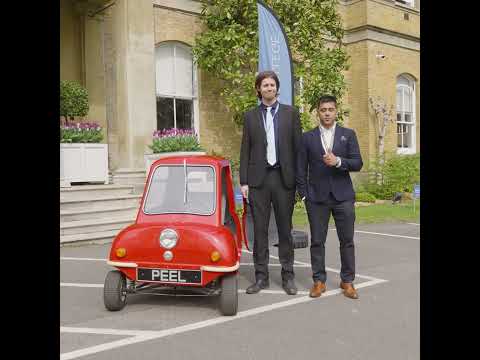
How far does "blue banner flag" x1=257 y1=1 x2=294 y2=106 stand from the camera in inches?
340

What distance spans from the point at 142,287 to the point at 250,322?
4.29ft

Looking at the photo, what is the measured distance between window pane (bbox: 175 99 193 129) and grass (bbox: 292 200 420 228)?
3719mm

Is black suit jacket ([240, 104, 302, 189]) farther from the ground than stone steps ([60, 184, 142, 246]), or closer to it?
farther from the ground

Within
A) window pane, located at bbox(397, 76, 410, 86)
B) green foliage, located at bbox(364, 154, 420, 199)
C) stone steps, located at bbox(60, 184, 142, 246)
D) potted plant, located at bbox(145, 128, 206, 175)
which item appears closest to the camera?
stone steps, located at bbox(60, 184, 142, 246)

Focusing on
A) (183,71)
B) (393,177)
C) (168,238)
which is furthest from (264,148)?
(393,177)

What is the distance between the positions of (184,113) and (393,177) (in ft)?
24.0

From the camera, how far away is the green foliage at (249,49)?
38.6ft

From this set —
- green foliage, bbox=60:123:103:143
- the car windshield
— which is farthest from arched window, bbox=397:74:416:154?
the car windshield

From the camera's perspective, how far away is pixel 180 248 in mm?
4227

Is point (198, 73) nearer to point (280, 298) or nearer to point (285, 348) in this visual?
point (280, 298)

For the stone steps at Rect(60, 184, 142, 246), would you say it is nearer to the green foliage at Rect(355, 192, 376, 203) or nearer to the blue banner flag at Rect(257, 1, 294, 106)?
the blue banner flag at Rect(257, 1, 294, 106)

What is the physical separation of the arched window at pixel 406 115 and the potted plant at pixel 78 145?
1252 centimetres

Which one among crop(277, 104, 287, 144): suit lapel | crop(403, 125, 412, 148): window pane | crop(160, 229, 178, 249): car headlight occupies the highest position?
crop(403, 125, 412, 148): window pane

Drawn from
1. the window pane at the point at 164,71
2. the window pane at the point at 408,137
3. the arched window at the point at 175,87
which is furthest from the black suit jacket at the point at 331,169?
the window pane at the point at 408,137
